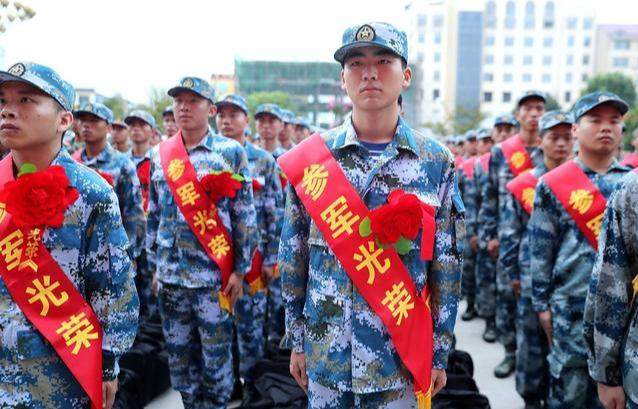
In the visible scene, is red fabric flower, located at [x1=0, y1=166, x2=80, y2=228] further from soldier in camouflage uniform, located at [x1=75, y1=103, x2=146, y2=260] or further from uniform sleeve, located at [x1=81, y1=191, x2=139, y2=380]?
soldier in camouflage uniform, located at [x1=75, y1=103, x2=146, y2=260]

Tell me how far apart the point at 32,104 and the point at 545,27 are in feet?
241

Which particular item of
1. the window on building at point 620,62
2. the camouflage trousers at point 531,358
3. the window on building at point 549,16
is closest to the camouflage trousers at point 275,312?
the camouflage trousers at point 531,358

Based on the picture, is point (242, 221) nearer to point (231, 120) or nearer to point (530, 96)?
point (231, 120)

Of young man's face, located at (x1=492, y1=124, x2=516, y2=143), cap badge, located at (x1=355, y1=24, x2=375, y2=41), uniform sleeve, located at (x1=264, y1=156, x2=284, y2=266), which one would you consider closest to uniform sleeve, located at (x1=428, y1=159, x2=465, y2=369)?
cap badge, located at (x1=355, y1=24, x2=375, y2=41)

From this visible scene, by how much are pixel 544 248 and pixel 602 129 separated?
0.73 meters

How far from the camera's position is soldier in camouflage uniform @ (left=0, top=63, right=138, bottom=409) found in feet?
6.31

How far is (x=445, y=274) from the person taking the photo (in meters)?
2.09

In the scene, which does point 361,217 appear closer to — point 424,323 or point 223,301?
point 424,323

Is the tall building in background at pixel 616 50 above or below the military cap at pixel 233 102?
above

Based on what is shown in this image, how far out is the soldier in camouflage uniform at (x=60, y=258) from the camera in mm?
1922

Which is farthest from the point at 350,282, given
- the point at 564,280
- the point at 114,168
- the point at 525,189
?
the point at 114,168

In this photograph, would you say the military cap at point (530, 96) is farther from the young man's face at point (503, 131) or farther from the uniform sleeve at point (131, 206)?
the uniform sleeve at point (131, 206)

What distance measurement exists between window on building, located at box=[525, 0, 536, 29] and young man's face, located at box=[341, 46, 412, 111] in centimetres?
7210

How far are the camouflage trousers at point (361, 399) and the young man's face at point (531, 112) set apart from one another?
358 cm
